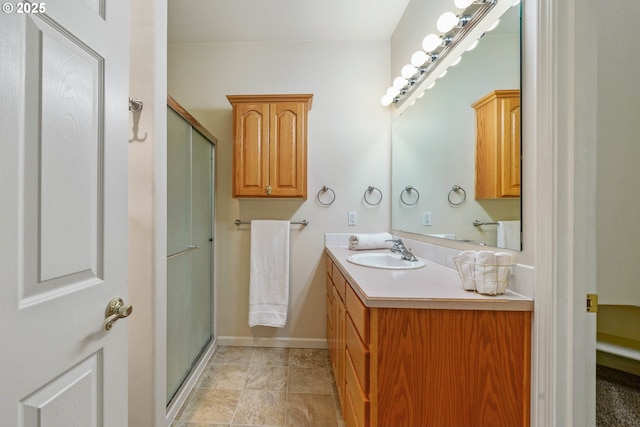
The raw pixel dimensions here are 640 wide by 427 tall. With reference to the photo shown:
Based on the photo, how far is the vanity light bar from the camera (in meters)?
1.22

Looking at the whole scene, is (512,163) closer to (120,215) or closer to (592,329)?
(592,329)

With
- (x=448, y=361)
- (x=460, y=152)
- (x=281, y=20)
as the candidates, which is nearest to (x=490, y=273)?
(x=448, y=361)

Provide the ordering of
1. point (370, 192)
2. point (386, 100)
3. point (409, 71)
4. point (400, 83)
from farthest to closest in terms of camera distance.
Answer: point (370, 192), point (386, 100), point (400, 83), point (409, 71)

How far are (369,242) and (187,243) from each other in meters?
1.30

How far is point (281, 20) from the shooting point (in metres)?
2.06

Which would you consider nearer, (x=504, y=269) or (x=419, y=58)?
(x=504, y=269)

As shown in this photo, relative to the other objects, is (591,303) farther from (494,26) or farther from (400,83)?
(400,83)

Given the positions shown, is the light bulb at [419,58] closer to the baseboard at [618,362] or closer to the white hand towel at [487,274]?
the white hand towel at [487,274]

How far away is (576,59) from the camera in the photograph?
81 cm

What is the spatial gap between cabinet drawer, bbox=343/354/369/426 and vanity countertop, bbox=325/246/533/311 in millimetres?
367

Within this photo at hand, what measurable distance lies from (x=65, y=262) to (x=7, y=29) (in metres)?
0.48

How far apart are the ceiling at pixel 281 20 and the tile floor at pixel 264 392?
2.72 m

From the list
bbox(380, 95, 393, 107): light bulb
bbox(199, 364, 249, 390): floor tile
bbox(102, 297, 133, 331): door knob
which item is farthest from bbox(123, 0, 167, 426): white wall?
bbox(380, 95, 393, 107): light bulb

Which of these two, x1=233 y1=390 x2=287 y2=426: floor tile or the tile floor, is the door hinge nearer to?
the tile floor
